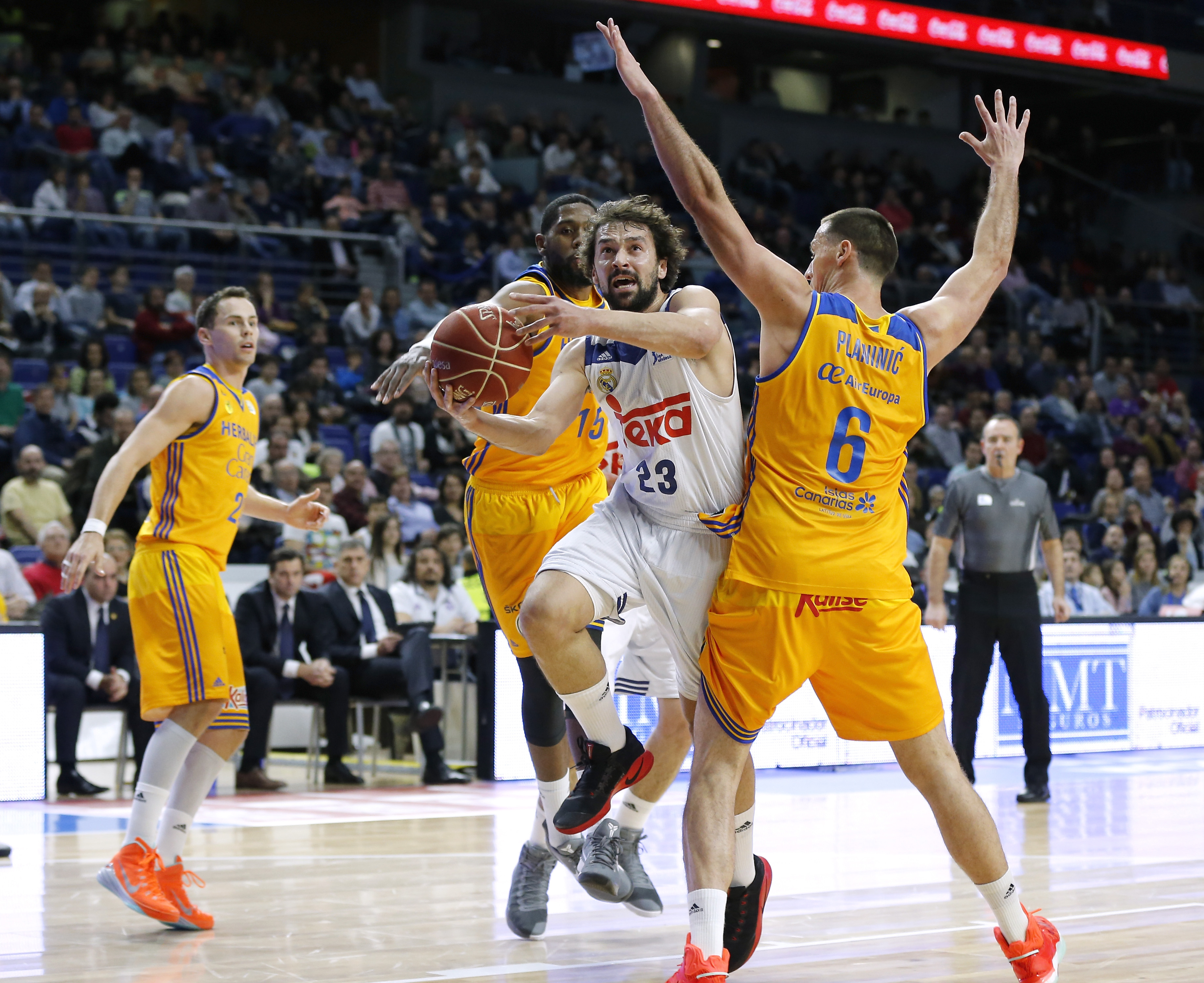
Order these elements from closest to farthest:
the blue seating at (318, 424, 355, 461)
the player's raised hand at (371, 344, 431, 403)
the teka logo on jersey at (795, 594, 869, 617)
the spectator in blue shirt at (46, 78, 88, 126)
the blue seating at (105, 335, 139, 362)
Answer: the teka logo on jersey at (795, 594, 869, 617), the player's raised hand at (371, 344, 431, 403), the blue seating at (318, 424, 355, 461), the blue seating at (105, 335, 139, 362), the spectator in blue shirt at (46, 78, 88, 126)

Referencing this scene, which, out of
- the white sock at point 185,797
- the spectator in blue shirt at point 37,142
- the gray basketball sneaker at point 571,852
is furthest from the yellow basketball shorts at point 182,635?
the spectator in blue shirt at point 37,142

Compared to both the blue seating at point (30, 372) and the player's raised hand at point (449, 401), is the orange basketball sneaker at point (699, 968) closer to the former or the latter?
the player's raised hand at point (449, 401)

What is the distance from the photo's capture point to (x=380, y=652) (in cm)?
977

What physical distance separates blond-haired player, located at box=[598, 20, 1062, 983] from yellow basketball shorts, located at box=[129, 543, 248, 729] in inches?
80.4

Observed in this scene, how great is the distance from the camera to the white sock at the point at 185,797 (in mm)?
5105

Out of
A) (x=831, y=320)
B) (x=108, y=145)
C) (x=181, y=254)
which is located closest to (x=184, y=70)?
(x=108, y=145)

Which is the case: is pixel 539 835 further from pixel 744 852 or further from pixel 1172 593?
pixel 1172 593

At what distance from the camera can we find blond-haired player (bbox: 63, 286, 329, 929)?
511cm

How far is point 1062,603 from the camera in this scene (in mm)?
9016

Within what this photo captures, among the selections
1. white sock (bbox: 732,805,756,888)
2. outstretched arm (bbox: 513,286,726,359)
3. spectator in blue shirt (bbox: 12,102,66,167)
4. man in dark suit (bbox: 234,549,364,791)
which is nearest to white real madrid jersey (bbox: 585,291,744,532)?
outstretched arm (bbox: 513,286,726,359)

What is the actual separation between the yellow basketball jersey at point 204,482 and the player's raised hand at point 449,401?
4.71 ft

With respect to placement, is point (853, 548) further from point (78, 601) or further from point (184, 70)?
point (184, 70)

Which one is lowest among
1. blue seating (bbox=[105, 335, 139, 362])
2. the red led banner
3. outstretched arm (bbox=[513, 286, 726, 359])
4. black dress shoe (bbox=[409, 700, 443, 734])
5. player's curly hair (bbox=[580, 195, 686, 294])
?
black dress shoe (bbox=[409, 700, 443, 734])

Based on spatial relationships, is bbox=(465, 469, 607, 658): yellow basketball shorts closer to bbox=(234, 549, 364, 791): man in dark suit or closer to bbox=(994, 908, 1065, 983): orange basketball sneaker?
bbox=(994, 908, 1065, 983): orange basketball sneaker
